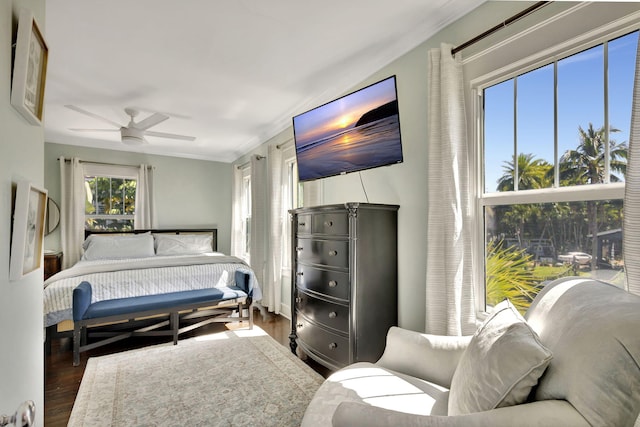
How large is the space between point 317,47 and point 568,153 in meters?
1.80

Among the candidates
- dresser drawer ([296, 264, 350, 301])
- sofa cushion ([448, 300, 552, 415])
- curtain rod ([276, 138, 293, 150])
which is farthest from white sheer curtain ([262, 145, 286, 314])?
sofa cushion ([448, 300, 552, 415])

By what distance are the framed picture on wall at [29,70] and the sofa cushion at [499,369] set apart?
1.61 metres

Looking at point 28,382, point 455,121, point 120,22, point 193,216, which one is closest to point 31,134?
point 28,382

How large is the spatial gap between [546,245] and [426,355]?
0.84 m

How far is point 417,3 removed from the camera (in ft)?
6.20

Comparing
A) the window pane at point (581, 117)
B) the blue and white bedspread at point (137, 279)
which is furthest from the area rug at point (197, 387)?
the window pane at point (581, 117)

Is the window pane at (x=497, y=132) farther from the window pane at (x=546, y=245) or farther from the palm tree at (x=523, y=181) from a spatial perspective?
the window pane at (x=546, y=245)

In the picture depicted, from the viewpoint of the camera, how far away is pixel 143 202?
5.27 meters

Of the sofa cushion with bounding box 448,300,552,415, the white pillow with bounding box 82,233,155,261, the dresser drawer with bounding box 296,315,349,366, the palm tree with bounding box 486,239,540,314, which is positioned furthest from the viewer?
the white pillow with bounding box 82,233,155,261

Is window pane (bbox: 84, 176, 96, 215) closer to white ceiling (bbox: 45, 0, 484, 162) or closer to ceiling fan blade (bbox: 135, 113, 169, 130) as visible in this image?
white ceiling (bbox: 45, 0, 484, 162)

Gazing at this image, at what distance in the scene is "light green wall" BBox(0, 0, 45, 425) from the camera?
0.88 metres

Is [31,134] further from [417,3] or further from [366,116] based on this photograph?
[417,3]

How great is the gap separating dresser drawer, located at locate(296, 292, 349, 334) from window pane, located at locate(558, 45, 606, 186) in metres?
1.47

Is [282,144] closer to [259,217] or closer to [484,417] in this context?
[259,217]
